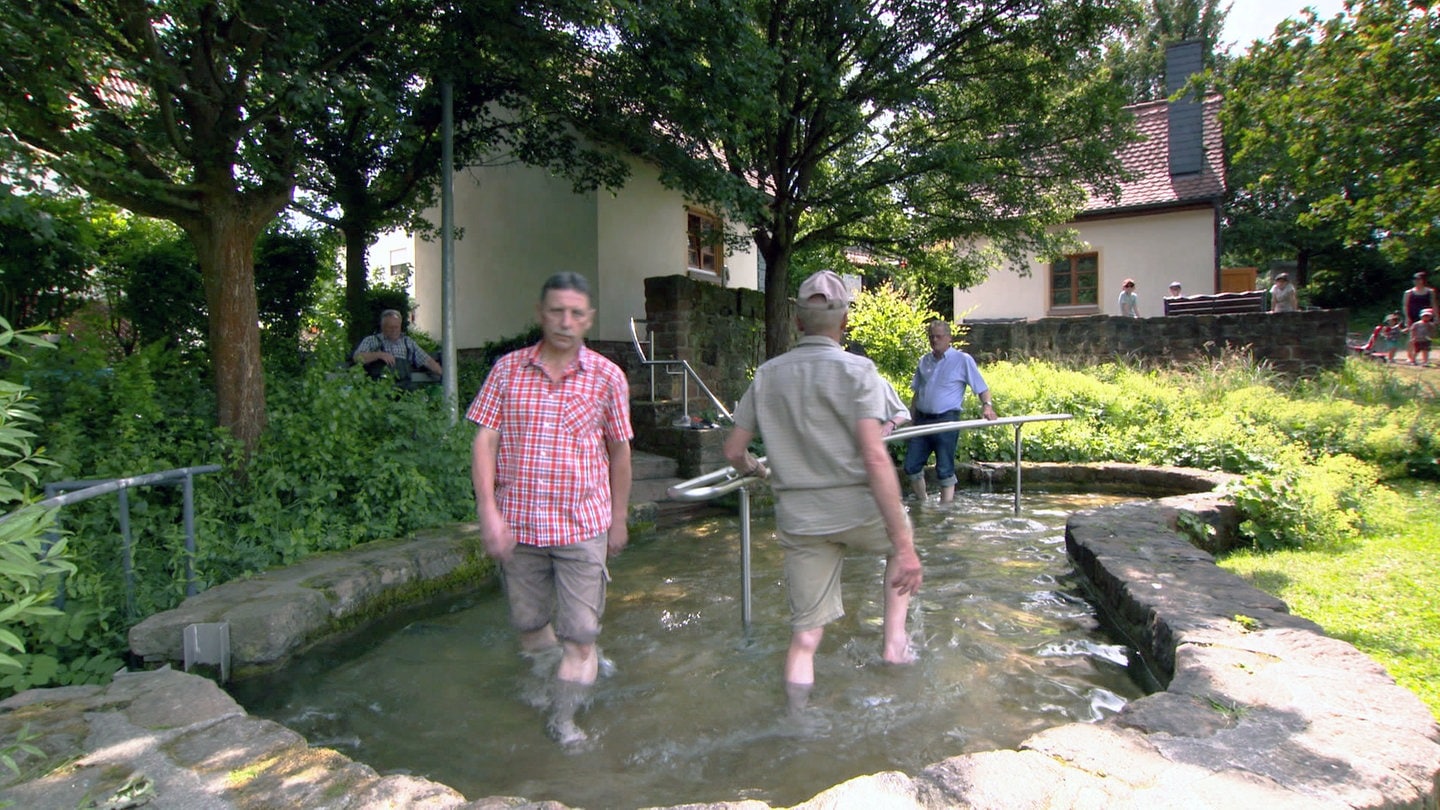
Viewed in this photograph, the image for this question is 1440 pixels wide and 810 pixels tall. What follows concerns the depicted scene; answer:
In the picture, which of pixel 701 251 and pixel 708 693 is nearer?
pixel 708 693

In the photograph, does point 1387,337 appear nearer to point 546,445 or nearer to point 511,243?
point 511,243

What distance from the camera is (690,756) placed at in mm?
3139

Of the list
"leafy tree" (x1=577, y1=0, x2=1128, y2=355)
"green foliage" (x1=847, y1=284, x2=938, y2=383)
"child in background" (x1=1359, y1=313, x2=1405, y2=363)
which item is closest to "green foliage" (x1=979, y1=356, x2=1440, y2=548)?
"leafy tree" (x1=577, y1=0, x2=1128, y2=355)

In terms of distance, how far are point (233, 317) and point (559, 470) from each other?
3704 millimetres

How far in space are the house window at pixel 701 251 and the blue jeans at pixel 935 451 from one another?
7711 mm

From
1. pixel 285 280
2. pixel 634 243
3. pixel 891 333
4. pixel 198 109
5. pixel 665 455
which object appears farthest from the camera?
pixel 891 333

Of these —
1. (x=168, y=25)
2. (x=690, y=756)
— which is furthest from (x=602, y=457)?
(x=168, y=25)

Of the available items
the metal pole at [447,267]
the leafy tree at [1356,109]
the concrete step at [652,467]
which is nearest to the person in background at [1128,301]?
the leafy tree at [1356,109]

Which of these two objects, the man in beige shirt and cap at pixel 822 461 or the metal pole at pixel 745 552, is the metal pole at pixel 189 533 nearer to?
the metal pole at pixel 745 552

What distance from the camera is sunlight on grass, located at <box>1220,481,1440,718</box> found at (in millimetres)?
3738

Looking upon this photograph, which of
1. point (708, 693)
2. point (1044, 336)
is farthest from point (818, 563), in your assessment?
point (1044, 336)

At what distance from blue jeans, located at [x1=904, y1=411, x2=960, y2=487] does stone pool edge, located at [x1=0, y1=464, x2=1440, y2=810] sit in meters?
4.08

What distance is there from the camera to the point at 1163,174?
21.0 meters

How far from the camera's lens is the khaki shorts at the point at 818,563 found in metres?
3.32
